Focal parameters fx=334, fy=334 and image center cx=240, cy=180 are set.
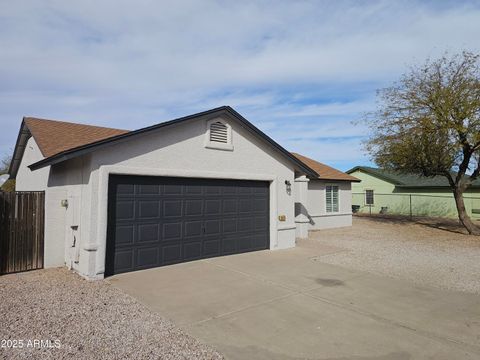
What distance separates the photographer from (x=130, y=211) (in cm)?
853

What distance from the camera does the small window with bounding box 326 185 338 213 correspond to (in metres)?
18.5

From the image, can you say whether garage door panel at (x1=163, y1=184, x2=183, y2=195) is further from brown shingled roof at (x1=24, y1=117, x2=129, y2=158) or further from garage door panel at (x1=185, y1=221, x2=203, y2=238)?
brown shingled roof at (x1=24, y1=117, x2=129, y2=158)

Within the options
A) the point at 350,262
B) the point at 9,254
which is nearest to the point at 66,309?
the point at 9,254

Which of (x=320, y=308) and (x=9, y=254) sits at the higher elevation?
(x=9, y=254)

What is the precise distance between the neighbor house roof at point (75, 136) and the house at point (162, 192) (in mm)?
34

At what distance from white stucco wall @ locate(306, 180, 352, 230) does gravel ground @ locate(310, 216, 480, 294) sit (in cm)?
73

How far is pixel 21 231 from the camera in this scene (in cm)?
856

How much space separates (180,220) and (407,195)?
2577cm

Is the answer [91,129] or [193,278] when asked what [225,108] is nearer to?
[193,278]

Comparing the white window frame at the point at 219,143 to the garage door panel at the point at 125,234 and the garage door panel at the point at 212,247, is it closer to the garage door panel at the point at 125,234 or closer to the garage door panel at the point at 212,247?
the garage door panel at the point at 212,247

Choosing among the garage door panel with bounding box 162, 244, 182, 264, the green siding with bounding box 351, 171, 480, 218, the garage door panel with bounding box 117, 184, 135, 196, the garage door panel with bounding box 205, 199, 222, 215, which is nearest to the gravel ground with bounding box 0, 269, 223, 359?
the garage door panel with bounding box 162, 244, 182, 264

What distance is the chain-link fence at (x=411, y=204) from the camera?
26055 millimetres

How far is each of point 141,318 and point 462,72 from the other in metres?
16.7

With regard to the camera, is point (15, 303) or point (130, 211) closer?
point (15, 303)
